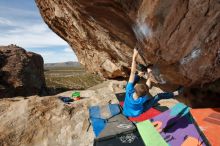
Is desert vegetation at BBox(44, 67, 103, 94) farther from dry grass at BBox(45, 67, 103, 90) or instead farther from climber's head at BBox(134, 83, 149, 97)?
climber's head at BBox(134, 83, 149, 97)

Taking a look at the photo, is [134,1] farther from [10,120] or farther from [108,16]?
[10,120]

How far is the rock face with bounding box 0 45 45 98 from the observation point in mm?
31672

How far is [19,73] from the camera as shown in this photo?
3350cm

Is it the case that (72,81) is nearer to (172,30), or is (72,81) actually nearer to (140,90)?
(140,90)

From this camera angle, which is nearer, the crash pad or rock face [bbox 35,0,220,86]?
rock face [bbox 35,0,220,86]

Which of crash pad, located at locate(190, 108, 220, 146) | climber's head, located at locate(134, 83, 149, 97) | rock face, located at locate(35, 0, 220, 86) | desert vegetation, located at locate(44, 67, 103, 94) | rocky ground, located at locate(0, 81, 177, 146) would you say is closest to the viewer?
rock face, located at locate(35, 0, 220, 86)

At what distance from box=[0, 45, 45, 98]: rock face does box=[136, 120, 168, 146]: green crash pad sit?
24846mm

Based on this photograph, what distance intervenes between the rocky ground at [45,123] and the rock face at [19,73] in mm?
20872

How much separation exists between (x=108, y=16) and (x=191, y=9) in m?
2.33

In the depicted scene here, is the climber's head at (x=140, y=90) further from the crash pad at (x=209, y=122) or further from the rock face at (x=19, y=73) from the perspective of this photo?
the rock face at (x=19, y=73)

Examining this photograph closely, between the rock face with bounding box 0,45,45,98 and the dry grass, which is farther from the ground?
the rock face with bounding box 0,45,45,98

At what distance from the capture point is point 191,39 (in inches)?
234

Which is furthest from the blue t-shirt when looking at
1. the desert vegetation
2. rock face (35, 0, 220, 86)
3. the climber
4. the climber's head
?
the desert vegetation

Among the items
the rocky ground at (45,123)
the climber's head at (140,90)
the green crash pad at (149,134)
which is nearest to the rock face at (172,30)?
the climber's head at (140,90)
